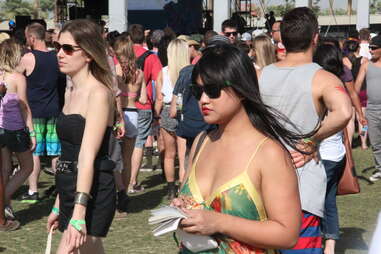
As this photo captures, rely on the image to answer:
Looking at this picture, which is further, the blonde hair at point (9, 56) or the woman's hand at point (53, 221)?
the blonde hair at point (9, 56)

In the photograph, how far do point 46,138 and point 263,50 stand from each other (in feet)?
9.00

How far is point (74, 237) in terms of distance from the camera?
12.5 ft

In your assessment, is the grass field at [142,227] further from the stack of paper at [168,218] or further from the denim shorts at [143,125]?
the stack of paper at [168,218]

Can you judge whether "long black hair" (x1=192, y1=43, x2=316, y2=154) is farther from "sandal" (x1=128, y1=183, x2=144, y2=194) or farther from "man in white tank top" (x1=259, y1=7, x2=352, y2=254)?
"sandal" (x1=128, y1=183, x2=144, y2=194)

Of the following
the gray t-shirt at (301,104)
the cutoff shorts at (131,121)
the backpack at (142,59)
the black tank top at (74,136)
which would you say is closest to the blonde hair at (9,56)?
the cutoff shorts at (131,121)

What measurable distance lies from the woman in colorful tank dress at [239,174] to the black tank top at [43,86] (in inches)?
244

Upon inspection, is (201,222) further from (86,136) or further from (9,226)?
(9,226)

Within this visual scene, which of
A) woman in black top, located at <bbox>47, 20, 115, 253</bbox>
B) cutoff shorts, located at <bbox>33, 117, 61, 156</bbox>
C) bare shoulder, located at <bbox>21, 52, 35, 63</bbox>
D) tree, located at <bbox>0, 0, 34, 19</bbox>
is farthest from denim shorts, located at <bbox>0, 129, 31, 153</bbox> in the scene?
tree, located at <bbox>0, 0, 34, 19</bbox>

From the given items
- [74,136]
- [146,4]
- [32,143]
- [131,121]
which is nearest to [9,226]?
[32,143]

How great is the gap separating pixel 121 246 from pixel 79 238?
3.05m

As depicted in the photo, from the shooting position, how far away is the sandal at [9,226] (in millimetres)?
7352

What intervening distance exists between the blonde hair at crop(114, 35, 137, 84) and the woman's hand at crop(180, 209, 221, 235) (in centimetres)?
588

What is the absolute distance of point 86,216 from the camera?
4.14 meters

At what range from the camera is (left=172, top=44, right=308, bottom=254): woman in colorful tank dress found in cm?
260
